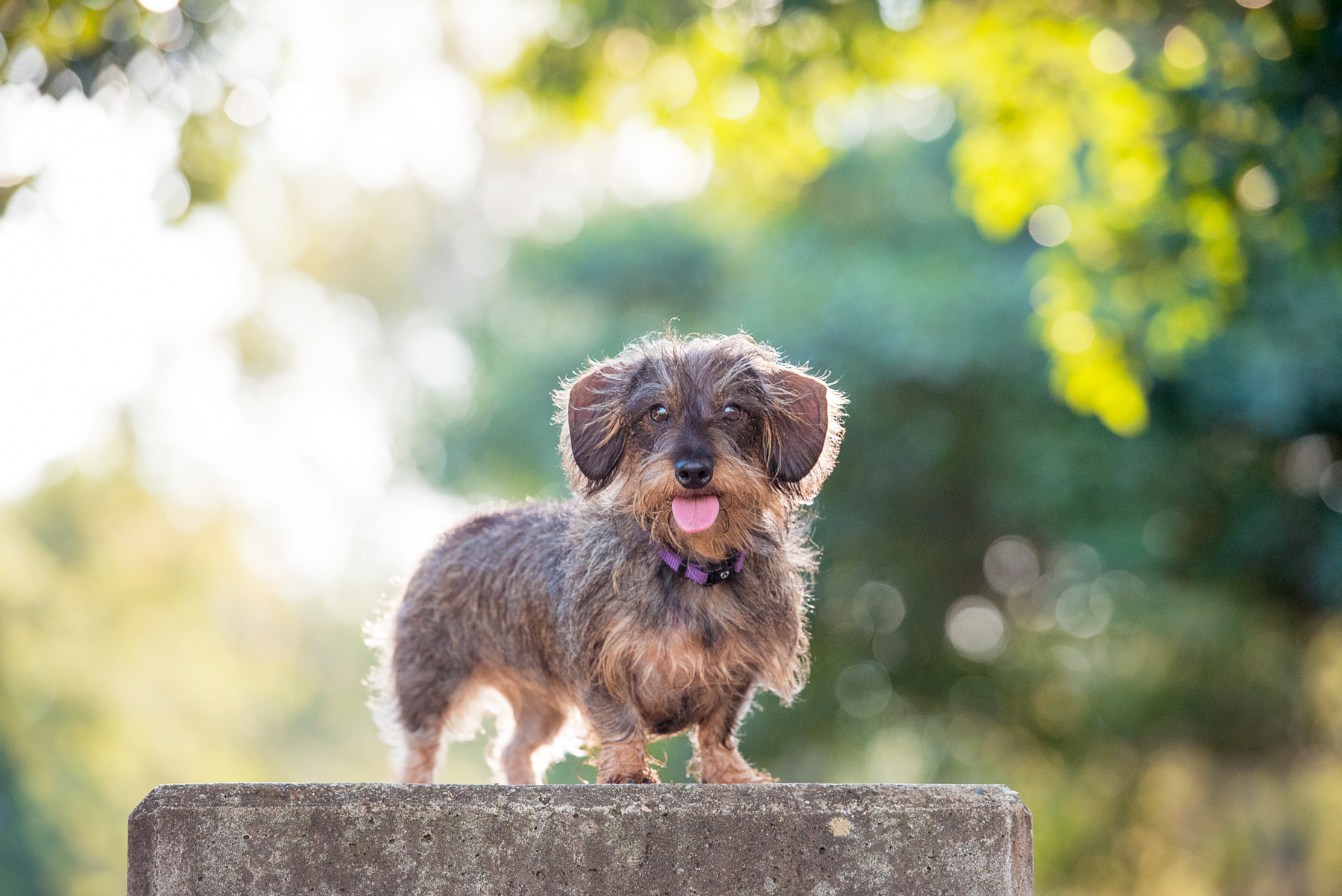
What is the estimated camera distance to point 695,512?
403cm

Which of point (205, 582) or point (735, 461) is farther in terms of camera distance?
point (205, 582)

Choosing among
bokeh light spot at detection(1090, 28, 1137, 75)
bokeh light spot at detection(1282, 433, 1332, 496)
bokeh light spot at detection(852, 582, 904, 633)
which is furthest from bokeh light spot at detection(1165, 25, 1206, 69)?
bokeh light spot at detection(852, 582, 904, 633)

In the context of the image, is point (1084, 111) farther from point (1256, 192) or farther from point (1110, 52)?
point (1256, 192)

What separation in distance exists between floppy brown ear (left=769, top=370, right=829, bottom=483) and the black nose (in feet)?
1.10

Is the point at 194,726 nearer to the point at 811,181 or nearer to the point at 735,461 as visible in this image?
the point at 811,181

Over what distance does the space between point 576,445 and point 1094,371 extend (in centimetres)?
676

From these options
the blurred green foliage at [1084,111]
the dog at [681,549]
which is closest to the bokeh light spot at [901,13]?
the blurred green foliage at [1084,111]

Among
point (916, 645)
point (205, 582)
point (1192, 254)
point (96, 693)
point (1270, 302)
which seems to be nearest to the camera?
point (1192, 254)

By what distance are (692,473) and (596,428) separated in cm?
46

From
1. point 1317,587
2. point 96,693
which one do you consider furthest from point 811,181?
point 96,693

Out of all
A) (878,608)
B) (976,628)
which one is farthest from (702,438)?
(976,628)

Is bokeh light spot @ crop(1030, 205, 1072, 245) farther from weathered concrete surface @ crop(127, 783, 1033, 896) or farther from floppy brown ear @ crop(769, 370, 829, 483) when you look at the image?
weathered concrete surface @ crop(127, 783, 1033, 896)

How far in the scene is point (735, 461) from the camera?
4.08 meters

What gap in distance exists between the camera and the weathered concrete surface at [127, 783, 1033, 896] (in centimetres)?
366
